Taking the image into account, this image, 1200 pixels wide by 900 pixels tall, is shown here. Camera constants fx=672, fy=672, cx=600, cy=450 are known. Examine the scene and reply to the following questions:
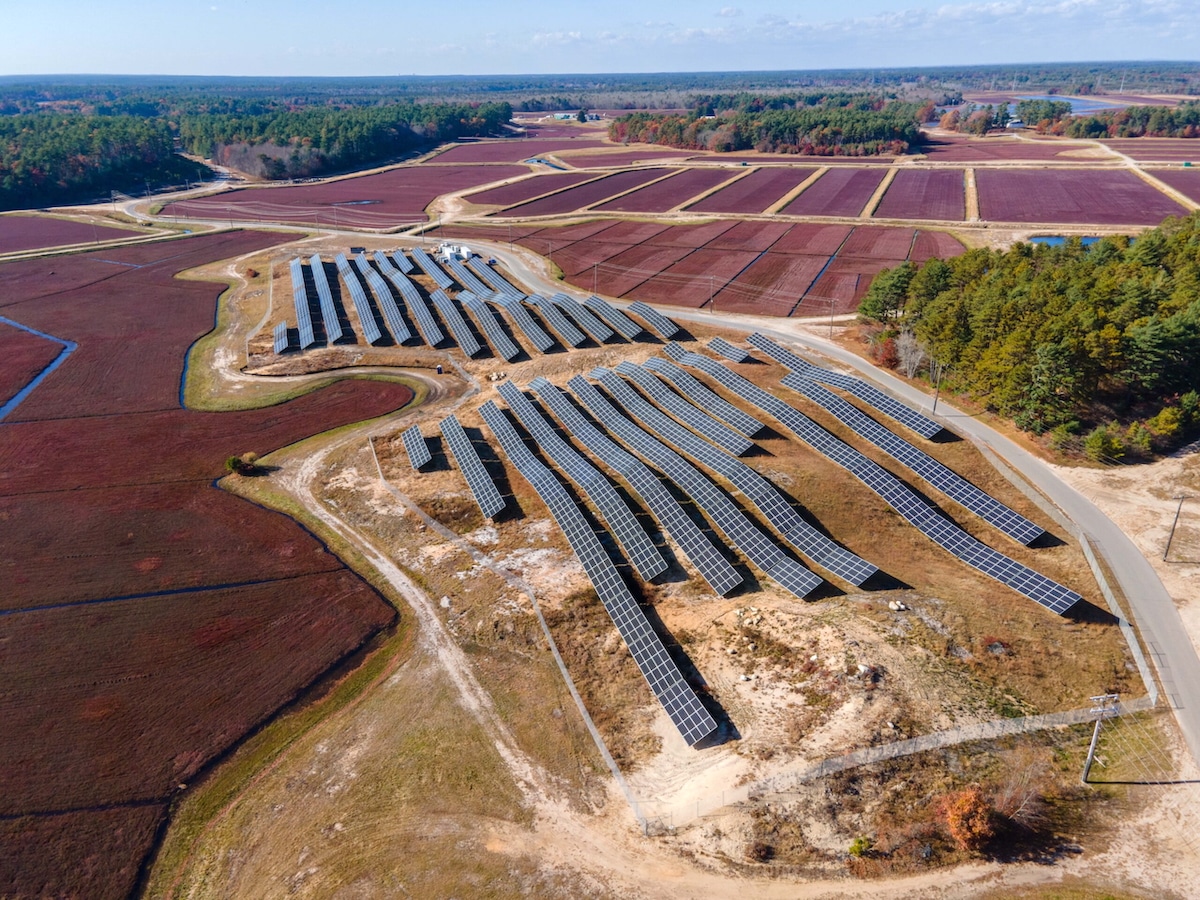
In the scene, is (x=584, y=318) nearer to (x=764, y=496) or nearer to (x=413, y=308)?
(x=413, y=308)

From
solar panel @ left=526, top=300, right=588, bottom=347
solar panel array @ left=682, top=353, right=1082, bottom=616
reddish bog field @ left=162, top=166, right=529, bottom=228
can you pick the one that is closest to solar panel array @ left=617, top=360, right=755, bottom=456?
solar panel array @ left=682, top=353, right=1082, bottom=616

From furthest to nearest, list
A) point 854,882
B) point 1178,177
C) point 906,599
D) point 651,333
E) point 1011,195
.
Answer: point 1178,177
point 1011,195
point 651,333
point 906,599
point 854,882

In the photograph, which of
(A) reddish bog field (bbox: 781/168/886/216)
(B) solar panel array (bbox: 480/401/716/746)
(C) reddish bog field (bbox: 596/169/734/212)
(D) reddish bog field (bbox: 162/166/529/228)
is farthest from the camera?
(D) reddish bog field (bbox: 162/166/529/228)

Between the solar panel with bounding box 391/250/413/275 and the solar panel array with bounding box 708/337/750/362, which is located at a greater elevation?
the solar panel with bounding box 391/250/413/275

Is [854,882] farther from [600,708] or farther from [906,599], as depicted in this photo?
[906,599]

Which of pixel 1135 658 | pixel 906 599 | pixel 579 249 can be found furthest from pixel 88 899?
pixel 579 249

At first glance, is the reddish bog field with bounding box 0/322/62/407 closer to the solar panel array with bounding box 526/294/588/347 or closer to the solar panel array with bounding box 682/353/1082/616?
the solar panel array with bounding box 526/294/588/347

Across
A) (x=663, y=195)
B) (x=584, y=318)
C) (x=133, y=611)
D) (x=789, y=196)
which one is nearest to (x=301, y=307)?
(x=584, y=318)
